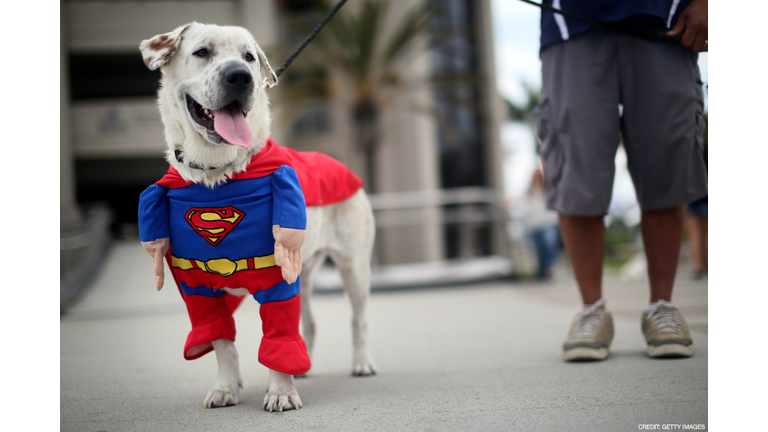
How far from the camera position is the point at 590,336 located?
7.40 ft

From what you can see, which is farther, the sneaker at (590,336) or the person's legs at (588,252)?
the person's legs at (588,252)

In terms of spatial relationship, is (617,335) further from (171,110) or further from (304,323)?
(171,110)

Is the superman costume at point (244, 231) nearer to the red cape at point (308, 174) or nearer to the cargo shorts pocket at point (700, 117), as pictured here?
the red cape at point (308, 174)

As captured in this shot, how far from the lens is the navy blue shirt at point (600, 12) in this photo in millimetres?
2148

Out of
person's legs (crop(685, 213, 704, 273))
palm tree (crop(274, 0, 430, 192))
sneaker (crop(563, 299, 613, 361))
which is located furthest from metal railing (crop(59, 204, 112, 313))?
person's legs (crop(685, 213, 704, 273))

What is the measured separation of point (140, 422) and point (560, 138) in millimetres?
1916

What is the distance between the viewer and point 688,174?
2.17 m

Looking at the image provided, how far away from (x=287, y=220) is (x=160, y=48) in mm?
682

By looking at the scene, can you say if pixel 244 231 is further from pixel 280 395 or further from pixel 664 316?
pixel 664 316

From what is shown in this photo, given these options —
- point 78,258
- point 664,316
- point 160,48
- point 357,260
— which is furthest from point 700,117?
point 78,258

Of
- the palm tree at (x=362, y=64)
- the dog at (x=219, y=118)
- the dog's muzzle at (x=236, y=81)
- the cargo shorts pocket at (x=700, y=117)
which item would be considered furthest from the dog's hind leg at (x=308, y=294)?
the palm tree at (x=362, y=64)

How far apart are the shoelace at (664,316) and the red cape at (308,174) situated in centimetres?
137

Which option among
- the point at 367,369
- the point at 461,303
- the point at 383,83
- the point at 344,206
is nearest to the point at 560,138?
the point at 344,206

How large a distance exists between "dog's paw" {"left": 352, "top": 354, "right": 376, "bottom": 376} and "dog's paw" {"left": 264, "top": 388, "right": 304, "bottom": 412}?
23.2 inches
